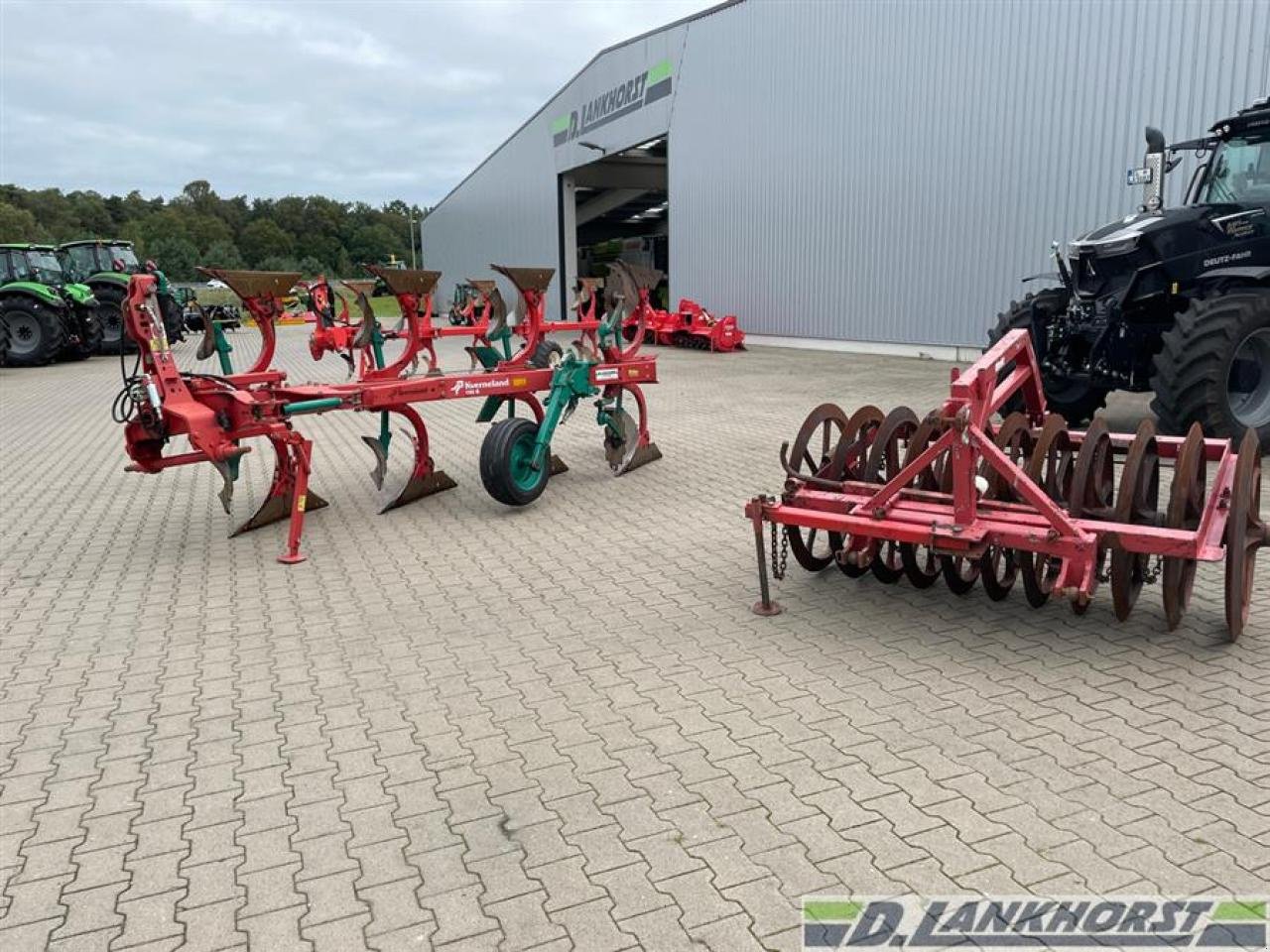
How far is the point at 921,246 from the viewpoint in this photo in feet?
51.4

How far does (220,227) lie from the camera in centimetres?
8775

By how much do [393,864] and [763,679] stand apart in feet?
5.61

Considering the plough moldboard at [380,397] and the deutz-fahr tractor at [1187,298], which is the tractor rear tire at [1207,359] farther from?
the plough moldboard at [380,397]

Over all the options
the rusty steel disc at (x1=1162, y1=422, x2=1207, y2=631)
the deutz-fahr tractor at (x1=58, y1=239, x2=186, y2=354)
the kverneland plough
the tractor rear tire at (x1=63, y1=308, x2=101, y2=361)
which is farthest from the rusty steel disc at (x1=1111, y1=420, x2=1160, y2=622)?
the tractor rear tire at (x1=63, y1=308, x2=101, y2=361)

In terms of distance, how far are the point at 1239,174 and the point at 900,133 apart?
29.0 ft

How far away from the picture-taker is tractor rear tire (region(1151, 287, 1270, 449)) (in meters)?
6.88

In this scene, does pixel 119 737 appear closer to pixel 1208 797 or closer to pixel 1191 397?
pixel 1208 797


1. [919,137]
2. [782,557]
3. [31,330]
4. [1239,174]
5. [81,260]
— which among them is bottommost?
[782,557]

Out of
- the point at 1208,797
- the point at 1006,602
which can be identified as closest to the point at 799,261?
the point at 1006,602

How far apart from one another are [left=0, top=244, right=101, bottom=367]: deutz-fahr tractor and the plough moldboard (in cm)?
1263

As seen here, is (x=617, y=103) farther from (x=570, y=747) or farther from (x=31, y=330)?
(x=570, y=747)

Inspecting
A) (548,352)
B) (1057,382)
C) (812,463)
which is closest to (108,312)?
(548,352)

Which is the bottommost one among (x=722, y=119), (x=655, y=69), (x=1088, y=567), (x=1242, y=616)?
(x=1242, y=616)

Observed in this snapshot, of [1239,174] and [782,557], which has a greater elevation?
[1239,174]
